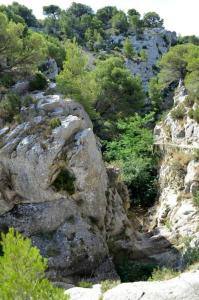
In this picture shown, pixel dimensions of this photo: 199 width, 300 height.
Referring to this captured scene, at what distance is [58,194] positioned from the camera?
24531 mm

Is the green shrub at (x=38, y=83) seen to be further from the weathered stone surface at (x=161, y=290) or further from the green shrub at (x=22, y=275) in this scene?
the green shrub at (x=22, y=275)

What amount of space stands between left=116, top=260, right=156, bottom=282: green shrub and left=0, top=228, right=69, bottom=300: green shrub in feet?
40.6

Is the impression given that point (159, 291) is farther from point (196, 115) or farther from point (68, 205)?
point (196, 115)

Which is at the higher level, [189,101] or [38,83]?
[38,83]

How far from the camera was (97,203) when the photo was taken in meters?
25.9

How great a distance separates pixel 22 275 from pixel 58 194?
515 inches

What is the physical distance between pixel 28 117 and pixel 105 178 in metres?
6.12

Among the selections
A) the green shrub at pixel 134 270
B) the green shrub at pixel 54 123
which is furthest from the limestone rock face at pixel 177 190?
the green shrub at pixel 54 123

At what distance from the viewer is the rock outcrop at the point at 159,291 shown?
14617mm

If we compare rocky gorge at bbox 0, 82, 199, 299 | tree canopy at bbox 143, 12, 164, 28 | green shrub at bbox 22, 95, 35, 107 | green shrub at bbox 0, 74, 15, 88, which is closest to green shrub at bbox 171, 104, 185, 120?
rocky gorge at bbox 0, 82, 199, 299

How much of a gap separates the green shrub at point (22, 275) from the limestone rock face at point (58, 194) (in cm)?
1123

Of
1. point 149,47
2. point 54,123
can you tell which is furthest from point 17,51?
point 149,47

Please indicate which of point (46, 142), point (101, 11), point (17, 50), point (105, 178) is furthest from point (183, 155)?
point (101, 11)

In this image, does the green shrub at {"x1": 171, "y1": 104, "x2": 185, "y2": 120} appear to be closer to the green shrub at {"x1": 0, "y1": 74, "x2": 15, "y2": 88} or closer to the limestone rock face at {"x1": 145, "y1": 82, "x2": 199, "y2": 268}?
the limestone rock face at {"x1": 145, "y1": 82, "x2": 199, "y2": 268}
